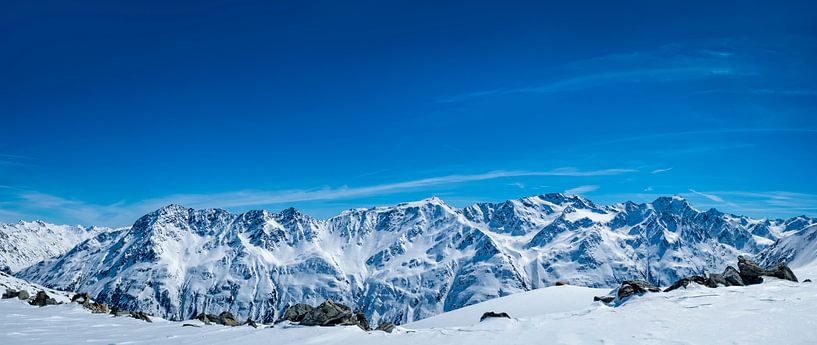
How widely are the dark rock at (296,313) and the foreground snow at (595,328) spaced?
104cm

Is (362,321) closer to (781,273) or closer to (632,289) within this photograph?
(632,289)

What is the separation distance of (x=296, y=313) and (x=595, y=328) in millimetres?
12088

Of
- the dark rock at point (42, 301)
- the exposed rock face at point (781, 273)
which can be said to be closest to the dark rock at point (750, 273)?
the exposed rock face at point (781, 273)

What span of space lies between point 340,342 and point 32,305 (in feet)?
79.0

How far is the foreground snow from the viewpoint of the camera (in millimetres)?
13094

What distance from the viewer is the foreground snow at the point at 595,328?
13.1 meters

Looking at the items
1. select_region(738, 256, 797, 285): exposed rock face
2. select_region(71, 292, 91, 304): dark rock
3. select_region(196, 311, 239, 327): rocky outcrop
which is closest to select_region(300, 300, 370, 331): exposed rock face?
select_region(196, 311, 239, 327): rocky outcrop

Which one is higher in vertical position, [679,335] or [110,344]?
[110,344]

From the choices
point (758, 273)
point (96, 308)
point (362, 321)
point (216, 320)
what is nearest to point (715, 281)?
point (758, 273)

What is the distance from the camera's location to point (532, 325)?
1606cm

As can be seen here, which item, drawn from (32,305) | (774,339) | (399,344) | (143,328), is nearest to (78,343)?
(143,328)

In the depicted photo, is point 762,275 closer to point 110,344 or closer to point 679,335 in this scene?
point 679,335

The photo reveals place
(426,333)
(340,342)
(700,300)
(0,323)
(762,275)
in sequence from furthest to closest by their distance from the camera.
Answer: (762,275), (0,323), (700,300), (426,333), (340,342)

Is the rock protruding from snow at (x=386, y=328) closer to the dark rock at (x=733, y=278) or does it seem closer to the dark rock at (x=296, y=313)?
the dark rock at (x=296, y=313)
